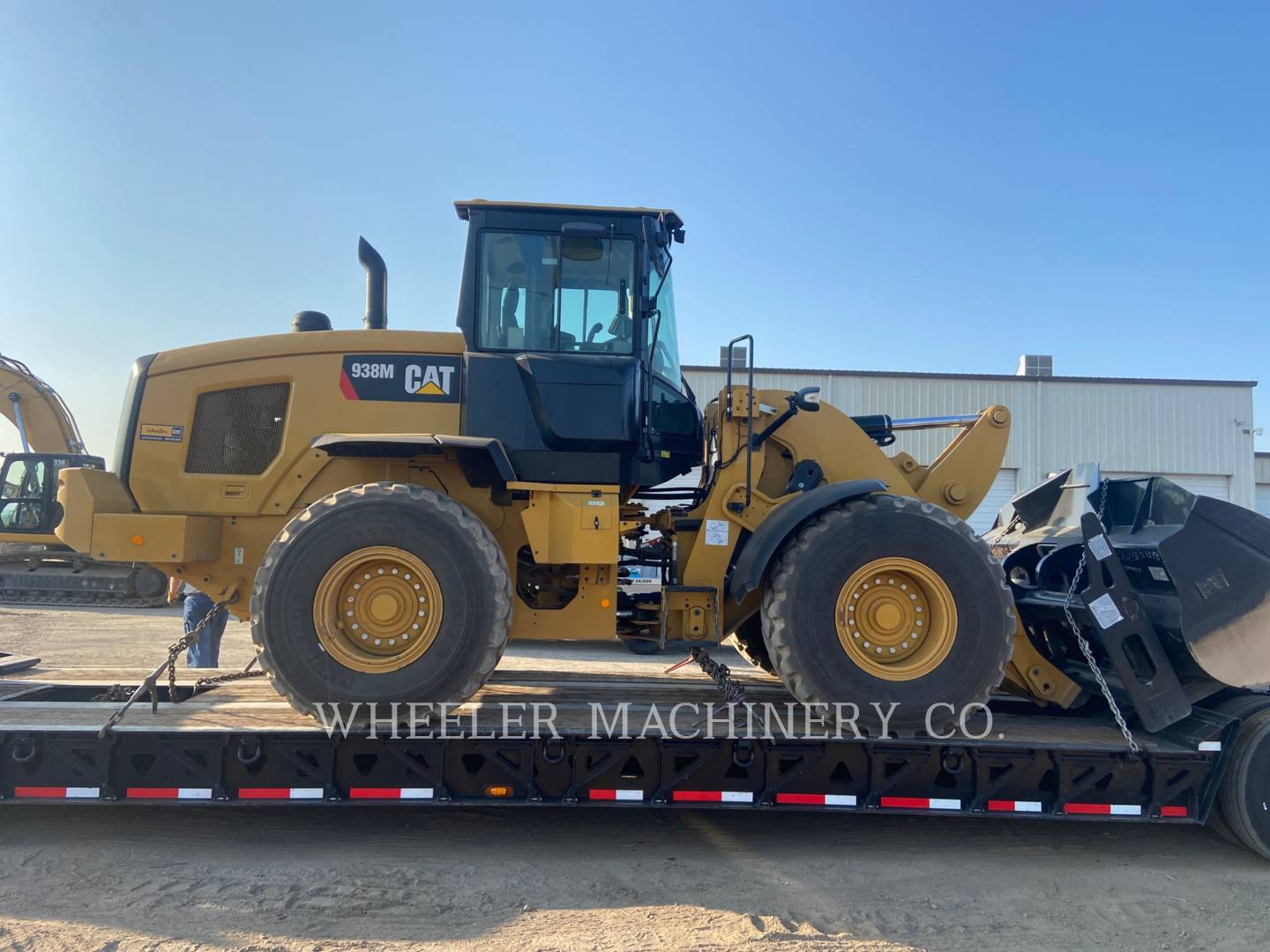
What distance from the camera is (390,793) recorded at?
4301 mm

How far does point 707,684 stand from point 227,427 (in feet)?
12.3

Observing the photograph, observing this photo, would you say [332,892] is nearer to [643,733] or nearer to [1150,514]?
[643,733]

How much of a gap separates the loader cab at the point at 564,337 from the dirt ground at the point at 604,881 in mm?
2157

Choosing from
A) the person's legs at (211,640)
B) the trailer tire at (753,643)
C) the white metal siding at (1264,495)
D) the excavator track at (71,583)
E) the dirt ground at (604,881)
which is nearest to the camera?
the dirt ground at (604,881)

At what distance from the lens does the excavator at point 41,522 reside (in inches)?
576

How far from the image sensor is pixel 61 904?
12.2 feet

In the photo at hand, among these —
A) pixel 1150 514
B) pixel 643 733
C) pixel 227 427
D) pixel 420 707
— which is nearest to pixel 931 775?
pixel 643 733

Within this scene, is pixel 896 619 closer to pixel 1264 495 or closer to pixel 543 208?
pixel 543 208

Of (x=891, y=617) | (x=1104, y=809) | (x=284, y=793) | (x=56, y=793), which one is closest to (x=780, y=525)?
(x=891, y=617)

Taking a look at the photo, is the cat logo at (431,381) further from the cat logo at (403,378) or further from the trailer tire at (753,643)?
the trailer tire at (753,643)

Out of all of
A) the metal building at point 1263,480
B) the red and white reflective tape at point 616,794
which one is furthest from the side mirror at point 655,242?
the metal building at point 1263,480

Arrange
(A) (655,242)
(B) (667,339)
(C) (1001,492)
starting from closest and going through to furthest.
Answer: (A) (655,242)
(B) (667,339)
(C) (1001,492)

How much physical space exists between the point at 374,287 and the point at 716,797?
3.97 m

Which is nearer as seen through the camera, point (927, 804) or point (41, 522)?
point (927, 804)
